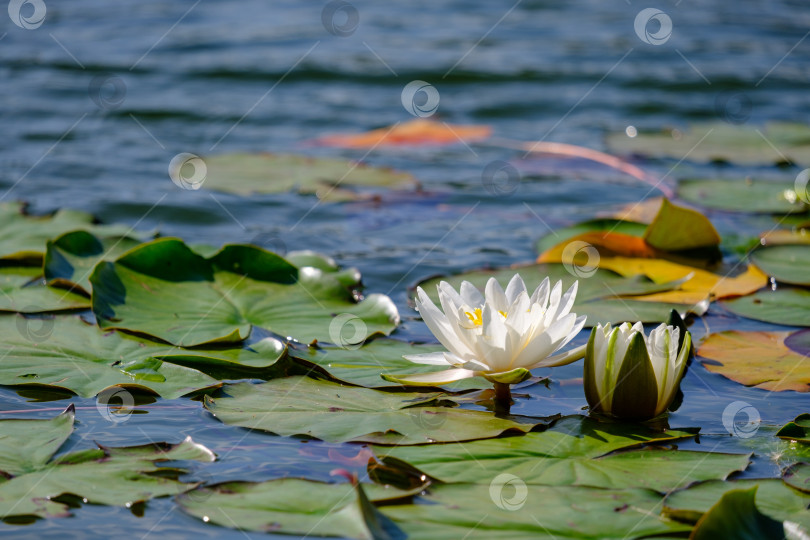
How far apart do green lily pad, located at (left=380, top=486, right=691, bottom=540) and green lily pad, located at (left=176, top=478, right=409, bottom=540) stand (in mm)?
68

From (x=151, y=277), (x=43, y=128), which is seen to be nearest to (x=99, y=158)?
(x=43, y=128)

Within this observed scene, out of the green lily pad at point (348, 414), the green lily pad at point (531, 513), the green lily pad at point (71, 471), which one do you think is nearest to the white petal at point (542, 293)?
the green lily pad at point (348, 414)

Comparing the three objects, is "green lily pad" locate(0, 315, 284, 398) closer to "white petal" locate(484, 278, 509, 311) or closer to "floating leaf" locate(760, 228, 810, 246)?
"white petal" locate(484, 278, 509, 311)

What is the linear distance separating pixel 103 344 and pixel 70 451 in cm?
53

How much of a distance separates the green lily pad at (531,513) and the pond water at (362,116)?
0.32 metres

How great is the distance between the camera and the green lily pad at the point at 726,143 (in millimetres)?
4742

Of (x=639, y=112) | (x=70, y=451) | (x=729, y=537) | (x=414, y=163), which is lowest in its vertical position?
(x=729, y=537)

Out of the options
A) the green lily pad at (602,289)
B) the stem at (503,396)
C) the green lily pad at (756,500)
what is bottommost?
the green lily pad at (756,500)

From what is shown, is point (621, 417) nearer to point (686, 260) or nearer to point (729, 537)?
point (729, 537)

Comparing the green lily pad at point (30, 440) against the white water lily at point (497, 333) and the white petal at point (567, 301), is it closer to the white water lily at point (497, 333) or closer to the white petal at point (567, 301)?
the white water lily at point (497, 333)

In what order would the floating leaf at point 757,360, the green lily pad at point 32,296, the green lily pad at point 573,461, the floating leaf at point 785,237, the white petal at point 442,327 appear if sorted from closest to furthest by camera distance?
the green lily pad at point 573,461, the white petal at point 442,327, the floating leaf at point 757,360, the green lily pad at point 32,296, the floating leaf at point 785,237

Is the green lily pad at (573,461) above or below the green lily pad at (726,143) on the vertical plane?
below

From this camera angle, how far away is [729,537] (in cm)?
142

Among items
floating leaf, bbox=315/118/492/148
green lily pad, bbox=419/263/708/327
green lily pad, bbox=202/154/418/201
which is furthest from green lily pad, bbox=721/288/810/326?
floating leaf, bbox=315/118/492/148
